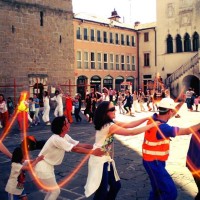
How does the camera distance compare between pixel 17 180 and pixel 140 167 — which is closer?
pixel 17 180

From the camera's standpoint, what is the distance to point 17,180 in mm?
4660

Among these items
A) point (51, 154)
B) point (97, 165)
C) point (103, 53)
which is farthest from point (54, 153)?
point (103, 53)

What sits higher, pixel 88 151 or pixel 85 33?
pixel 85 33

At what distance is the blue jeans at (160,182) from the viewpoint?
425 centimetres

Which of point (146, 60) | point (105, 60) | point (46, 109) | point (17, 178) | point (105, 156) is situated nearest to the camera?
point (105, 156)

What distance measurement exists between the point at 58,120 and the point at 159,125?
4.77ft

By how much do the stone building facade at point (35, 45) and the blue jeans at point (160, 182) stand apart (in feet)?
63.6

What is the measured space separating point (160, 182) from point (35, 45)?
2319cm

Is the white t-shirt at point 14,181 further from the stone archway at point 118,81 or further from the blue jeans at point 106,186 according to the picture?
the stone archway at point 118,81

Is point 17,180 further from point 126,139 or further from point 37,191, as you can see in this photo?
point 126,139

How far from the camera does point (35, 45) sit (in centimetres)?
2600

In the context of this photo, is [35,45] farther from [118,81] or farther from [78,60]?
[118,81]

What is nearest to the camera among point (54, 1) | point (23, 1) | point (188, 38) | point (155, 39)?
point (23, 1)

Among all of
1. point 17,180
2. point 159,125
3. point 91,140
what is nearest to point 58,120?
point 17,180
